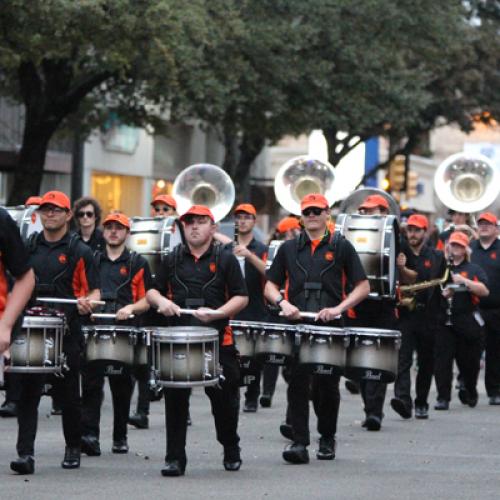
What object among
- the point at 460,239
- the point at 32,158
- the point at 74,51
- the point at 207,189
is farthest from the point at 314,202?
the point at 32,158

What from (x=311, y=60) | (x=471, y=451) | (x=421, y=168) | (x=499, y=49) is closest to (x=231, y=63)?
(x=311, y=60)

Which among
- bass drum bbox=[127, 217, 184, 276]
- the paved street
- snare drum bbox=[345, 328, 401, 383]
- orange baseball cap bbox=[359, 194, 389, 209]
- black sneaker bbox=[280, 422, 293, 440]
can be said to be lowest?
the paved street

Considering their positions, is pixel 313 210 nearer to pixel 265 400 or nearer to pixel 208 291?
pixel 208 291

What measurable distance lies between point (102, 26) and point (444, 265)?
9617 mm

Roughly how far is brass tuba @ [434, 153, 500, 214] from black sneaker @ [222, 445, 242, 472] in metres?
11.4

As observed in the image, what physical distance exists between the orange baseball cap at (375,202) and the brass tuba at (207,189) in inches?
127

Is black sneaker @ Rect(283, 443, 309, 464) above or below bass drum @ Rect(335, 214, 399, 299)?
below

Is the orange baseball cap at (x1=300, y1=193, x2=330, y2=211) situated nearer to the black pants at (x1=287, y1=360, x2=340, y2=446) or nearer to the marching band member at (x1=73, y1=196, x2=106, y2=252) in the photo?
the black pants at (x1=287, y1=360, x2=340, y2=446)

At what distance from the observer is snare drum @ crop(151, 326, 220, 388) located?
450 inches

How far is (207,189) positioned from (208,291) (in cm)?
836

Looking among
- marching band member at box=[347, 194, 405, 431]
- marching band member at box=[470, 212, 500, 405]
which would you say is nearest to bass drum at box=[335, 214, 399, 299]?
marching band member at box=[347, 194, 405, 431]

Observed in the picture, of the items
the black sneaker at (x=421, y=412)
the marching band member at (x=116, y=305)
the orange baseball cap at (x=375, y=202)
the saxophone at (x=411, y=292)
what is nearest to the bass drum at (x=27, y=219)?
the marching band member at (x=116, y=305)

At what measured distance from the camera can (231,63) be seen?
109 ft

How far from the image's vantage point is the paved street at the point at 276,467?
36.4ft
